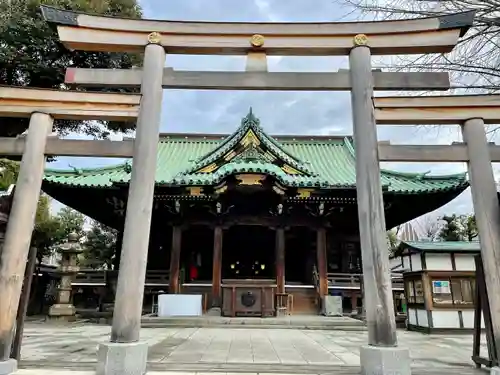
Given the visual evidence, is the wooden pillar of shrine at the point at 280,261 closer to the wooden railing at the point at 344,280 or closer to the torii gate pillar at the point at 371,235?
the wooden railing at the point at 344,280

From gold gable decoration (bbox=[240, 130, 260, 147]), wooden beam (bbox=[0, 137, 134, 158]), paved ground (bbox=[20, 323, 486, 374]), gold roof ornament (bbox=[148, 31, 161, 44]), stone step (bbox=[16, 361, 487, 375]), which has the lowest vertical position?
paved ground (bbox=[20, 323, 486, 374])

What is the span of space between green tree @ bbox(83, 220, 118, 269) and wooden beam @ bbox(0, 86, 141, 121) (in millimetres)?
23059

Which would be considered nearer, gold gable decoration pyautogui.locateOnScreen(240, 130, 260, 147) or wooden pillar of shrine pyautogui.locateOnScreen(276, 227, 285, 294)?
wooden pillar of shrine pyautogui.locateOnScreen(276, 227, 285, 294)

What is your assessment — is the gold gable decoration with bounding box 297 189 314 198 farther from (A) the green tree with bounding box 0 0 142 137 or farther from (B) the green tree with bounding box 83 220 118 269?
(B) the green tree with bounding box 83 220 118 269

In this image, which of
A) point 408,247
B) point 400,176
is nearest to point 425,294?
point 408,247

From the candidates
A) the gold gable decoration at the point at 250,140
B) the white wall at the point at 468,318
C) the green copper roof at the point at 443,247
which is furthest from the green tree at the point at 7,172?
the white wall at the point at 468,318

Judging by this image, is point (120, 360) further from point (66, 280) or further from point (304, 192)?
point (66, 280)

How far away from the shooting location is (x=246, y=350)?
6.51 metres

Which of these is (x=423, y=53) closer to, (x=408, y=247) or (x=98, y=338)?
(x=408, y=247)

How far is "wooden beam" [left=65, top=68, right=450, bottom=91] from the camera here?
5.50 metres

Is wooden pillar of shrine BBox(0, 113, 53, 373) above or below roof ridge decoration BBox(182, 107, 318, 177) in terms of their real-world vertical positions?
below

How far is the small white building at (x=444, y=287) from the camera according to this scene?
1005 cm

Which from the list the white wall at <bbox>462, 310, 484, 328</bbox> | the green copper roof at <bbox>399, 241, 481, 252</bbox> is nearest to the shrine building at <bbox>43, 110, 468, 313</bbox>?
the green copper roof at <bbox>399, 241, 481, 252</bbox>

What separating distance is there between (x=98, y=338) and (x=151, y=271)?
16.3 feet
